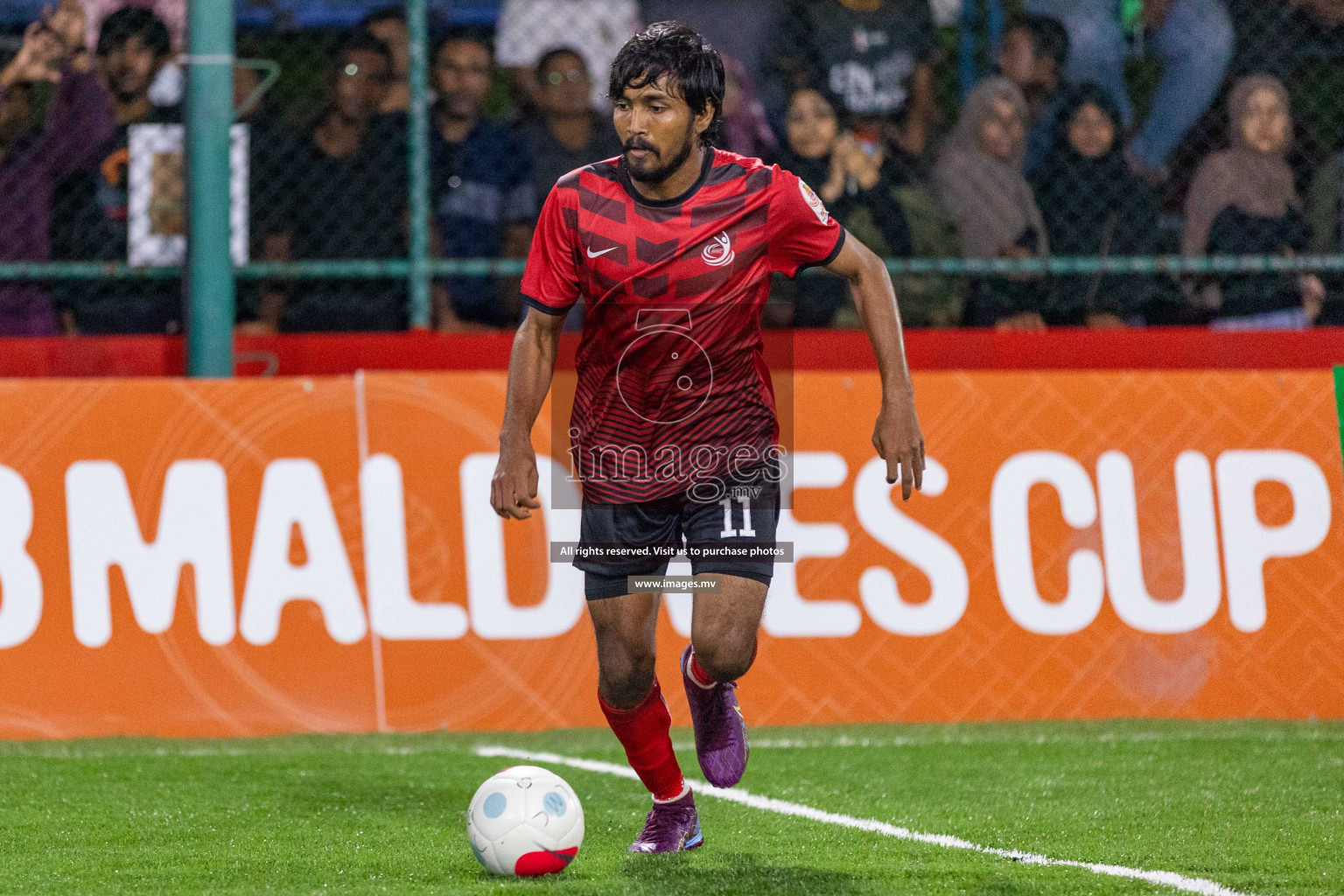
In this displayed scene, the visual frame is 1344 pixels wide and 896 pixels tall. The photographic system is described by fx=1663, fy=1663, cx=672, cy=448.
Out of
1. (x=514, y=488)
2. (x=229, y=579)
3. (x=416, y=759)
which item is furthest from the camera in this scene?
(x=229, y=579)

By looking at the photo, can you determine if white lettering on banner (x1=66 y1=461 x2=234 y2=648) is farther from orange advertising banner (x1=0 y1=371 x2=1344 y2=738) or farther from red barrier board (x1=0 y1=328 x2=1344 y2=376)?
red barrier board (x1=0 y1=328 x2=1344 y2=376)

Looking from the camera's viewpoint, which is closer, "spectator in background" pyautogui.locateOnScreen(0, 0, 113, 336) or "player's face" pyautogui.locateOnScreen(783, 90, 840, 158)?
"spectator in background" pyautogui.locateOnScreen(0, 0, 113, 336)

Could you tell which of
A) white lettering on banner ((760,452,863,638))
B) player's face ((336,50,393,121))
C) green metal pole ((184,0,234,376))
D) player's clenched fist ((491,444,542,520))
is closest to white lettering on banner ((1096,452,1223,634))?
white lettering on banner ((760,452,863,638))

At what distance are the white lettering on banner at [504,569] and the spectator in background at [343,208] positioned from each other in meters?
1.34

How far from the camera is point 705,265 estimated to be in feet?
13.8

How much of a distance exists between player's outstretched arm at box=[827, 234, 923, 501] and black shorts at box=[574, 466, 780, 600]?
0.36 meters

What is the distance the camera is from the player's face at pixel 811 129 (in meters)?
7.55

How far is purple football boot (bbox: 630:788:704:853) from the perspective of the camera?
172 inches

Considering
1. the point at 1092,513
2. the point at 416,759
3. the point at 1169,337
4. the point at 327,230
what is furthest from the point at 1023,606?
the point at 327,230

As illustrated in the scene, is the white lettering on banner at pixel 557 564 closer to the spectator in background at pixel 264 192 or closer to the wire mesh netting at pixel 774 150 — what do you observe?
the wire mesh netting at pixel 774 150

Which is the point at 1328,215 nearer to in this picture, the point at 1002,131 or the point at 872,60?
the point at 1002,131

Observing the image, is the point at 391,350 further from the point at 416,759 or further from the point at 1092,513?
the point at 1092,513

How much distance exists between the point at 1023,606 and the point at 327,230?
3477 mm

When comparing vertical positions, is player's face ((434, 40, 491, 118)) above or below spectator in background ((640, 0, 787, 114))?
below
